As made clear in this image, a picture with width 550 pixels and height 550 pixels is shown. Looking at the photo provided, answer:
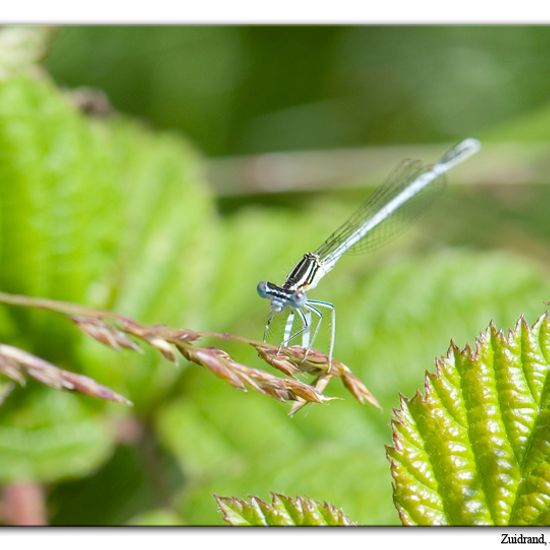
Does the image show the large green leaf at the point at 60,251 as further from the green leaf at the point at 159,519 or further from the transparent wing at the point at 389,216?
the transparent wing at the point at 389,216

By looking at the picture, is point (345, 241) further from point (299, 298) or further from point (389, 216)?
point (299, 298)

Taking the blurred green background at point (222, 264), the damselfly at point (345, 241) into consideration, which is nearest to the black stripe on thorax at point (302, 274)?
the damselfly at point (345, 241)

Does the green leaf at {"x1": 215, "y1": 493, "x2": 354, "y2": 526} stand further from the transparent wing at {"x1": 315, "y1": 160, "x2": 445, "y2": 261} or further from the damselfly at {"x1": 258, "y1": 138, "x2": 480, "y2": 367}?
the transparent wing at {"x1": 315, "y1": 160, "x2": 445, "y2": 261}

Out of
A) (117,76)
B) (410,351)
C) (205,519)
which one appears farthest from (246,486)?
(117,76)

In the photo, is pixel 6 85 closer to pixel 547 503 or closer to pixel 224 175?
pixel 224 175

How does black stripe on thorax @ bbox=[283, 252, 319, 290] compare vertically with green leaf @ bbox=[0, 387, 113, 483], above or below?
above
